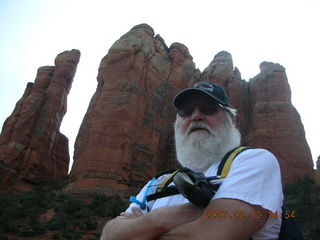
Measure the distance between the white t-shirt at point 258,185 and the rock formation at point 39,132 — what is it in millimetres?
26025

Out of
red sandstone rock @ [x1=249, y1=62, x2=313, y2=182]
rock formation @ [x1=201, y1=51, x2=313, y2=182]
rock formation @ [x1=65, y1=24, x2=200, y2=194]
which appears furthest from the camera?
rock formation @ [x1=201, y1=51, x2=313, y2=182]

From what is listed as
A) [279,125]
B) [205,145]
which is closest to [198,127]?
[205,145]

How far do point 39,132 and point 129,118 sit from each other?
34.9 feet

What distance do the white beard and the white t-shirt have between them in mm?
408

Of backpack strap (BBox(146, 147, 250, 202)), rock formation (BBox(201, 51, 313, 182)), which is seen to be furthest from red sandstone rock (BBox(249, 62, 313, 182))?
backpack strap (BBox(146, 147, 250, 202))

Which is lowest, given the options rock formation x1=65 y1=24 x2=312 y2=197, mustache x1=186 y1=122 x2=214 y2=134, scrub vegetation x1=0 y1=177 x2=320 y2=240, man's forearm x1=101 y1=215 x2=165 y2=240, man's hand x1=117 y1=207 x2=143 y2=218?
scrub vegetation x1=0 y1=177 x2=320 y2=240

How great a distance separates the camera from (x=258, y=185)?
1445 millimetres

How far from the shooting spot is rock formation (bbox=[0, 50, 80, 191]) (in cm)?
2530

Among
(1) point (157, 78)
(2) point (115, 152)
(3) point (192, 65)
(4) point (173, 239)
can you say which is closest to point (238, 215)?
(4) point (173, 239)

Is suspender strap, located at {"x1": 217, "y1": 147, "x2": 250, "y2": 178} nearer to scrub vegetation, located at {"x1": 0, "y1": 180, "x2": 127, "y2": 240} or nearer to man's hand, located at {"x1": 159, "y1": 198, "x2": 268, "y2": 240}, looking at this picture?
man's hand, located at {"x1": 159, "y1": 198, "x2": 268, "y2": 240}

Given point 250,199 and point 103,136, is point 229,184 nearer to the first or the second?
point 250,199

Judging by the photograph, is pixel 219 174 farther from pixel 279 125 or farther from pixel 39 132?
pixel 39 132

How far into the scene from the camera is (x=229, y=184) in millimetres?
1446

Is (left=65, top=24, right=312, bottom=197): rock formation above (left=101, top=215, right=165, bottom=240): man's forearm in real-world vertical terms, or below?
above
